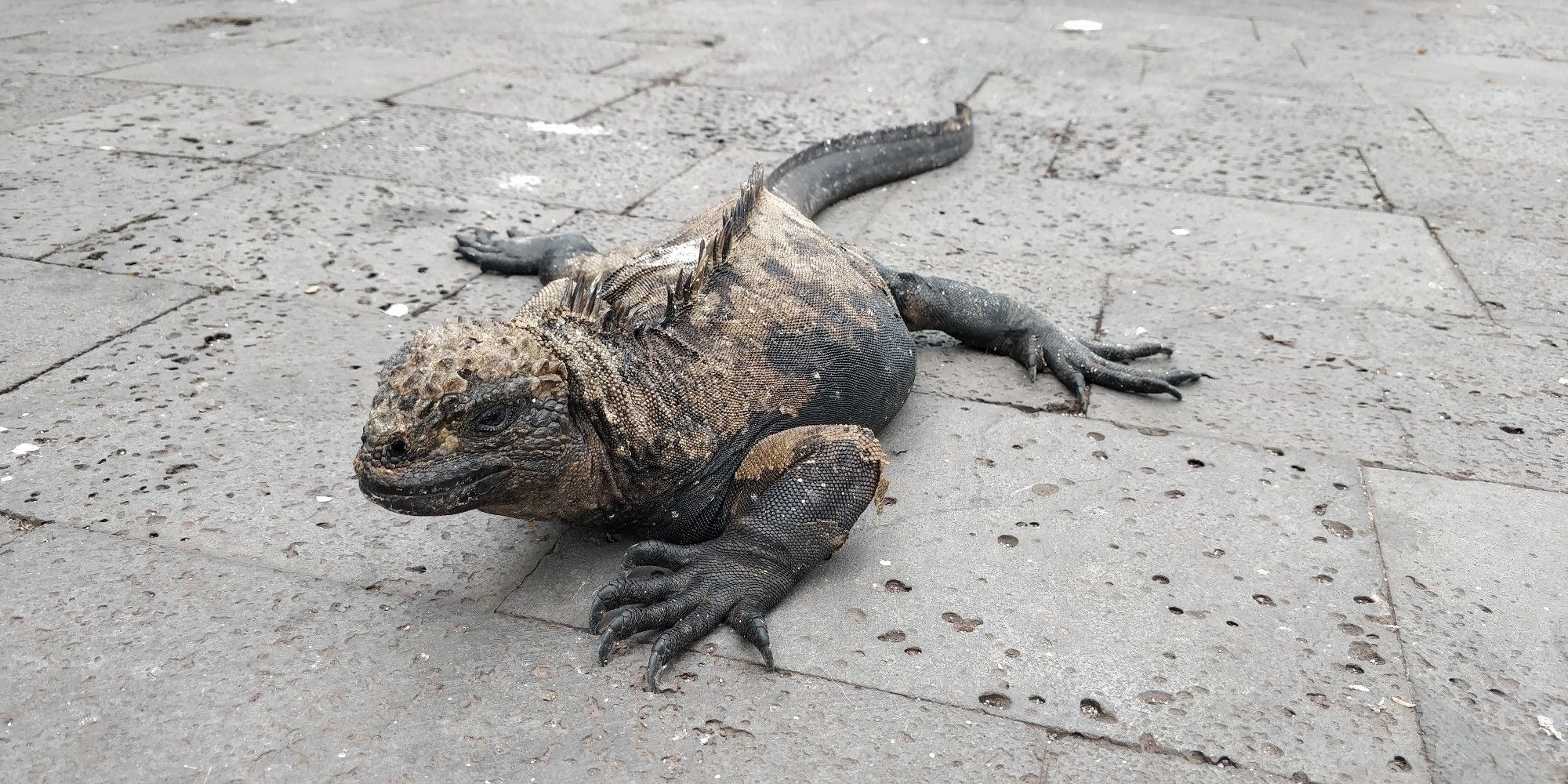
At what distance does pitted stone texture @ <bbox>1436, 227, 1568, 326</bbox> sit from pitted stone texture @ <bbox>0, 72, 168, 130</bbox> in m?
A: 7.23

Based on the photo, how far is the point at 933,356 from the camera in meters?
4.38

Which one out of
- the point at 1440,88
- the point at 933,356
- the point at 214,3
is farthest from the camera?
the point at 214,3

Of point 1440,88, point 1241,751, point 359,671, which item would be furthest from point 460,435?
point 1440,88

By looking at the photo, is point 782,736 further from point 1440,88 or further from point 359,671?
point 1440,88

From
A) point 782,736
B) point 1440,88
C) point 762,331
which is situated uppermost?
point 762,331

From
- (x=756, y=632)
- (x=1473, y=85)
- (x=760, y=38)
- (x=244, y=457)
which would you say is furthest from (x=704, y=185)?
(x=1473, y=85)

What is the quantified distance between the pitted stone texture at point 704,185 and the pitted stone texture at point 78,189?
2.08m

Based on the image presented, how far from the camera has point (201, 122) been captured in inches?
264

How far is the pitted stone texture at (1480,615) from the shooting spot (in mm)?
2486

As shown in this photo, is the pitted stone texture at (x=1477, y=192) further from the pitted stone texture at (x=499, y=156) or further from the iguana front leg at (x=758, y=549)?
the iguana front leg at (x=758, y=549)

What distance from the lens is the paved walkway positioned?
2.49 m

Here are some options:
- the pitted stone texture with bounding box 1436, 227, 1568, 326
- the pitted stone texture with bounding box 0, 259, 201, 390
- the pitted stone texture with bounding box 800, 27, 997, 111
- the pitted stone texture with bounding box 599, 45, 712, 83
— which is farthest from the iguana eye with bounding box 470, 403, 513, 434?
the pitted stone texture with bounding box 599, 45, 712, 83

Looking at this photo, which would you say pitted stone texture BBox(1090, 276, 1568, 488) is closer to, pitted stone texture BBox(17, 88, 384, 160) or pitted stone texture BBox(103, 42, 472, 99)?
pitted stone texture BBox(17, 88, 384, 160)

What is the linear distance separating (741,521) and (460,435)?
0.74 m
